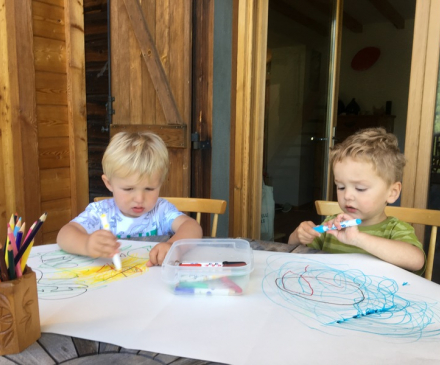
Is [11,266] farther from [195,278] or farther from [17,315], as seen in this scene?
[195,278]

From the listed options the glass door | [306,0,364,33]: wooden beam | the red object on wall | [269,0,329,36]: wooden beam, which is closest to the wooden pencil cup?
the glass door

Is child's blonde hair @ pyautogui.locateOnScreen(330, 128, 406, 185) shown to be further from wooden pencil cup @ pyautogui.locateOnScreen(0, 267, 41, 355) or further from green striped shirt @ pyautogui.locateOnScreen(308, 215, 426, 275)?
wooden pencil cup @ pyautogui.locateOnScreen(0, 267, 41, 355)

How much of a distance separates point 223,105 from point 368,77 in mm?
3765

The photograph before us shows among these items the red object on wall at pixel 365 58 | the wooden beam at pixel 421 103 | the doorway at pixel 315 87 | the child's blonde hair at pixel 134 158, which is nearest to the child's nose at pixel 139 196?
the child's blonde hair at pixel 134 158

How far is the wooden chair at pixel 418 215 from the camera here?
1104 millimetres

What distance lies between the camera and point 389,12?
4.47 m

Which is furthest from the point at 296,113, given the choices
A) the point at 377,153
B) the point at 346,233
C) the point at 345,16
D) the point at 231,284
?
the point at 231,284

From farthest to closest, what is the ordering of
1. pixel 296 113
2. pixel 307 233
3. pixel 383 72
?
pixel 383 72 < pixel 296 113 < pixel 307 233

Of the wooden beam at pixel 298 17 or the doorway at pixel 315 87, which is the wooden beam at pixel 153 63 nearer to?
the doorway at pixel 315 87

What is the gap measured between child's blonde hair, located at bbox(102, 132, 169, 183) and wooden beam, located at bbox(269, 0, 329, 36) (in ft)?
8.32

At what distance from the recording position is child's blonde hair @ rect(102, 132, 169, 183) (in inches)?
41.9

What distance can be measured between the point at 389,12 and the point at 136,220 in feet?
14.8

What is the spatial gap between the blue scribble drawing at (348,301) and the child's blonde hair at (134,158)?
1.49 feet

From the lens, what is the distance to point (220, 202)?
4.59 ft
